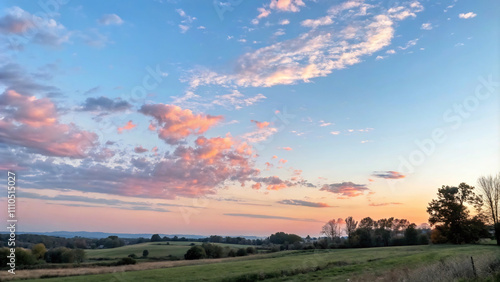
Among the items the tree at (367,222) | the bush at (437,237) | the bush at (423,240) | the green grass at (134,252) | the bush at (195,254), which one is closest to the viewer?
the bush at (437,237)

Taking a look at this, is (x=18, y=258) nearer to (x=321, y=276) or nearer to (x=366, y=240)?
(x=321, y=276)

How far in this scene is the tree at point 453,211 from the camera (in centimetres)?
7394

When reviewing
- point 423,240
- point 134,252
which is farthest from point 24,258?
point 423,240

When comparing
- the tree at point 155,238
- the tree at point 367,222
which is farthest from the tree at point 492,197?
the tree at point 155,238

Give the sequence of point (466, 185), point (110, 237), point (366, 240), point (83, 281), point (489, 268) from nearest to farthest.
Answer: point (489, 268), point (83, 281), point (466, 185), point (366, 240), point (110, 237)

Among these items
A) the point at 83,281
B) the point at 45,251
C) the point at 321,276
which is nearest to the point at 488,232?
the point at 321,276

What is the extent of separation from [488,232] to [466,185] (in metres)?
11.4

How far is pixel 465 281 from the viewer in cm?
1795

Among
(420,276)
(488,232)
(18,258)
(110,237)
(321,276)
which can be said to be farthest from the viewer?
(110,237)

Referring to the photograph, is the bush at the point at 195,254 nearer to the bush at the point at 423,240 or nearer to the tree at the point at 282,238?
the bush at the point at 423,240

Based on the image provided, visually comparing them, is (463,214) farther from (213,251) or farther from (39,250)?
(39,250)

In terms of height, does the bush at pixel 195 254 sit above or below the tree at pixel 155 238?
above

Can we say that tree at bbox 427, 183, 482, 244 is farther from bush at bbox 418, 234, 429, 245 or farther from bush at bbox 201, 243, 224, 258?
bush at bbox 201, 243, 224, 258

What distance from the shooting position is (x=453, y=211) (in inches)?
2992
